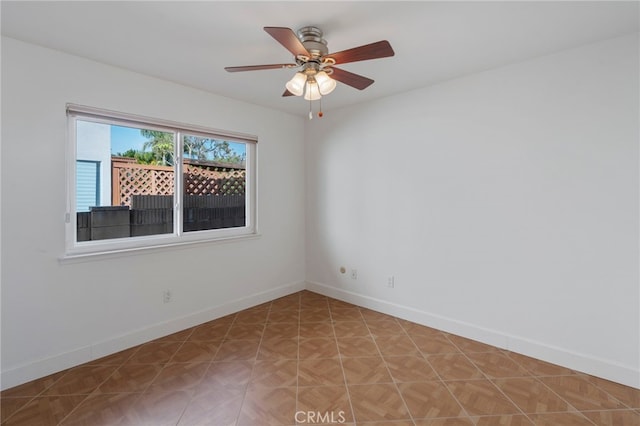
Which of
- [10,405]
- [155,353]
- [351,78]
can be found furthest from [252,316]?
[351,78]

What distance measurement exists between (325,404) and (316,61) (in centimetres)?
219

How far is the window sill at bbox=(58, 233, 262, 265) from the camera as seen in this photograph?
2264mm

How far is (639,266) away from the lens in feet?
6.51

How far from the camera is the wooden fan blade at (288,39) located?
4.85ft

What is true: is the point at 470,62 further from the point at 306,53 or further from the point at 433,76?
the point at 306,53

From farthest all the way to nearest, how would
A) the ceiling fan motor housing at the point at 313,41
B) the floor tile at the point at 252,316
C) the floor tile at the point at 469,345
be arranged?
the floor tile at the point at 252,316 < the floor tile at the point at 469,345 < the ceiling fan motor housing at the point at 313,41

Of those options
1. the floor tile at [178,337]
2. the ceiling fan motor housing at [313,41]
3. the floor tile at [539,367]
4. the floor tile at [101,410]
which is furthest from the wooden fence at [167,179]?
the floor tile at [539,367]

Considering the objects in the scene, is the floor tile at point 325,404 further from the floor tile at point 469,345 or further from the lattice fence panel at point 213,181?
the lattice fence panel at point 213,181

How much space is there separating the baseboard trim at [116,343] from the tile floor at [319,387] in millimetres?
71

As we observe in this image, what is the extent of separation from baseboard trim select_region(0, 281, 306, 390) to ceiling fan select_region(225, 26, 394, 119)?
2.36 meters

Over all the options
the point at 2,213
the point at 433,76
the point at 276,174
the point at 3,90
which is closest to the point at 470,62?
the point at 433,76

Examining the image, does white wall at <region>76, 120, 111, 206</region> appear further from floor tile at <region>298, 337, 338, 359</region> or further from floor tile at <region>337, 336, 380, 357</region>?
floor tile at <region>337, 336, 380, 357</region>

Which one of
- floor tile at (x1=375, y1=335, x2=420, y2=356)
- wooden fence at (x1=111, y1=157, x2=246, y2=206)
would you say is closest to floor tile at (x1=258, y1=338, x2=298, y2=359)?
floor tile at (x1=375, y1=335, x2=420, y2=356)

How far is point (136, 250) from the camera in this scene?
8.47 ft
